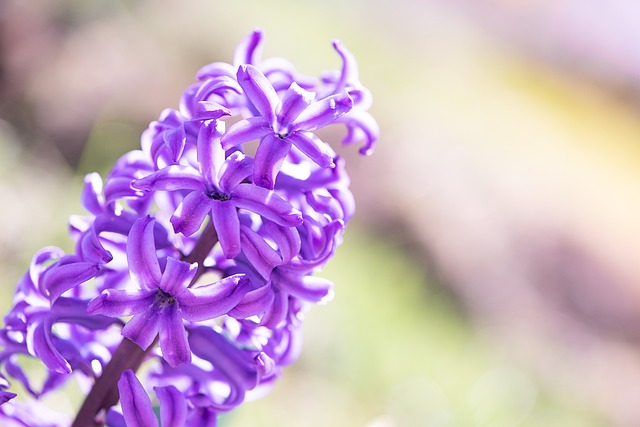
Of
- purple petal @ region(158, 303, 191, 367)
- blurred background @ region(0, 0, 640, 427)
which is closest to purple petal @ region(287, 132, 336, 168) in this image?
purple petal @ region(158, 303, 191, 367)

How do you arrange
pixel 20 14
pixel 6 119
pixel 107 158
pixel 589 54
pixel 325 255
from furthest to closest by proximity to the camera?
pixel 589 54
pixel 20 14
pixel 6 119
pixel 107 158
pixel 325 255

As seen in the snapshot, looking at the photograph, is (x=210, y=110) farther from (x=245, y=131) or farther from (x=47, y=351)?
(x=47, y=351)

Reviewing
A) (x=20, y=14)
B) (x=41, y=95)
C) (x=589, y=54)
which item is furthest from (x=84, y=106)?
(x=589, y=54)

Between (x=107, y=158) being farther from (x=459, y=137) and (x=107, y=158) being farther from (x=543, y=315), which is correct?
(x=459, y=137)

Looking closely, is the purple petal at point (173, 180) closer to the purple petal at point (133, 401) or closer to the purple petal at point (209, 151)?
the purple petal at point (209, 151)

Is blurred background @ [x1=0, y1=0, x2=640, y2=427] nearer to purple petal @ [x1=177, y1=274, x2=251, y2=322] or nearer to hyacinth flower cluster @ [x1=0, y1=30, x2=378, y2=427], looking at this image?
hyacinth flower cluster @ [x1=0, y1=30, x2=378, y2=427]

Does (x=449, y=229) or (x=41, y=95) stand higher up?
(x=449, y=229)

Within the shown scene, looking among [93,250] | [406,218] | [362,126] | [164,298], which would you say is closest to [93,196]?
[93,250]
